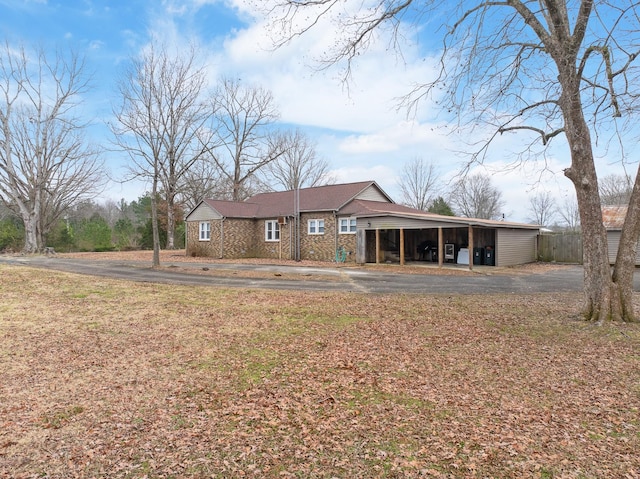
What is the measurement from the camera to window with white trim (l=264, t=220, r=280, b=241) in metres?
26.8

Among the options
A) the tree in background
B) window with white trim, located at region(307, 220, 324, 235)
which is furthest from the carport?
the tree in background

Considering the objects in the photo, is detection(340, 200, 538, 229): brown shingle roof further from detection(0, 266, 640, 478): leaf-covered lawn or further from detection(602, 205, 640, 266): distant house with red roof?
detection(0, 266, 640, 478): leaf-covered lawn

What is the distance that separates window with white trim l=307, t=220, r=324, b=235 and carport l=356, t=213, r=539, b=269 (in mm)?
2806

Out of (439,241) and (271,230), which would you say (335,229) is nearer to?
(271,230)

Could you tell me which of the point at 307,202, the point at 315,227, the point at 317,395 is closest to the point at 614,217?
the point at 315,227

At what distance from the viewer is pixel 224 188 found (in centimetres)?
4209

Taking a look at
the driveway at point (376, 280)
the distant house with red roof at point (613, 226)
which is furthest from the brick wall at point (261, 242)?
the distant house with red roof at point (613, 226)

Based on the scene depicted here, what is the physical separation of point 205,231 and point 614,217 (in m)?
25.6

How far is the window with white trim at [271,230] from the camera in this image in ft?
88.0

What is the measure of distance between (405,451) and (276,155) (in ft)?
138

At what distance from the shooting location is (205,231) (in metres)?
27.7

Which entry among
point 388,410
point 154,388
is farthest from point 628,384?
point 154,388

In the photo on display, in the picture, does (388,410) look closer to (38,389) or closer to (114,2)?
(38,389)

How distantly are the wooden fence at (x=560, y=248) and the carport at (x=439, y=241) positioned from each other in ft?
1.88
